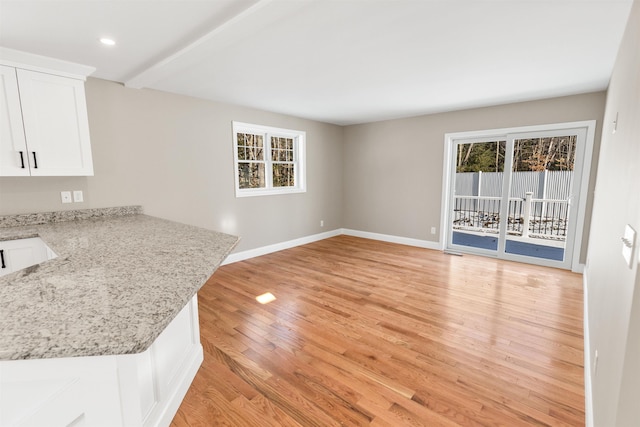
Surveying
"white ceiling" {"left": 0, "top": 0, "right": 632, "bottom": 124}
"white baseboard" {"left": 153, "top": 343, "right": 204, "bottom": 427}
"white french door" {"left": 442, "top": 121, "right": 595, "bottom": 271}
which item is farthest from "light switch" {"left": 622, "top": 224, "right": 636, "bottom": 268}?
"white french door" {"left": 442, "top": 121, "right": 595, "bottom": 271}

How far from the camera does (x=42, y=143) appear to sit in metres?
2.58

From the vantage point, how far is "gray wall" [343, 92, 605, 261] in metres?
4.32

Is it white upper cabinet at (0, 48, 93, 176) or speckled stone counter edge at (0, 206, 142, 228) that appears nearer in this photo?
white upper cabinet at (0, 48, 93, 176)

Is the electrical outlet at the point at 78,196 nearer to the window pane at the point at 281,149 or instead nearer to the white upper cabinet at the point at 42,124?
the white upper cabinet at the point at 42,124

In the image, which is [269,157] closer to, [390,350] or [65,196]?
[65,196]

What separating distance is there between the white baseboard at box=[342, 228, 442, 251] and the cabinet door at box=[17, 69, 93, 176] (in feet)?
16.1

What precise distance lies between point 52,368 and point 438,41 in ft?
9.75

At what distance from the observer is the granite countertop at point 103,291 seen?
2.54ft

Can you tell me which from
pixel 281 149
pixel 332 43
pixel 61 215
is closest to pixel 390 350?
pixel 332 43

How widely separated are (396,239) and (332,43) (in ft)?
14.0

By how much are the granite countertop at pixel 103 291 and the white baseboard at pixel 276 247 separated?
250 cm

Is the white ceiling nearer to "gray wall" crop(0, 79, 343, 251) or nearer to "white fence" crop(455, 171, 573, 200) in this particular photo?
"gray wall" crop(0, 79, 343, 251)

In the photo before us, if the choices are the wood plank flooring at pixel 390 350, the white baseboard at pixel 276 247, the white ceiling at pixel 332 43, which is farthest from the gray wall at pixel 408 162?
the wood plank flooring at pixel 390 350

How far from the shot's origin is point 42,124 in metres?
2.57
